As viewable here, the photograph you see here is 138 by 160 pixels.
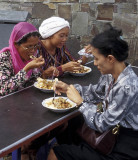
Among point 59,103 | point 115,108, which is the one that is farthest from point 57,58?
point 115,108

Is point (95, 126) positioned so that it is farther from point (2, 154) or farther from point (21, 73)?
point (21, 73)

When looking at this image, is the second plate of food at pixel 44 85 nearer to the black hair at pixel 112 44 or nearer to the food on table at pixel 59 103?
the food on table at pixel 59 103

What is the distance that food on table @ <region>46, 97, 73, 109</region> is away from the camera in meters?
2.00

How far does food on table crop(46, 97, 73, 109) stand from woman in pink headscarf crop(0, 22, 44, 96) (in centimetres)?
43

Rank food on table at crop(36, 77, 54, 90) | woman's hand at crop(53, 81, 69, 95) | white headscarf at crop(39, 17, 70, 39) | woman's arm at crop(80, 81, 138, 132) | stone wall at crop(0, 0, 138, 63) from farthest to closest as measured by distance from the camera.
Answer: stone wall at crop(0, 0, 138, 63) → white headscarf at crop(39, 17, 70, 39) → food on table at crop(36, 77, 54, 90) → woman's hand at crop(53, 81, 69, 95) → woman's arm at crop(80, 81, 138, 132)

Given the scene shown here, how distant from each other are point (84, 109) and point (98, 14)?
3.19 meters

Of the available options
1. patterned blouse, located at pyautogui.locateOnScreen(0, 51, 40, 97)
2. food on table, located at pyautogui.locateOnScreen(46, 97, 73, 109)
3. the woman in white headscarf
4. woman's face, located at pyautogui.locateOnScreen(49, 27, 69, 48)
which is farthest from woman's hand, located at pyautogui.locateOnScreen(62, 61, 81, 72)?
food on table, located at pyautogui.locateOnScreen(46, 97, 73, 109)

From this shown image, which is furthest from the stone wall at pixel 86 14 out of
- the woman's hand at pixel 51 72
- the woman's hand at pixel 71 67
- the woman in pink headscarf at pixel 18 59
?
the woman in pink headscarf at pixel 18 59

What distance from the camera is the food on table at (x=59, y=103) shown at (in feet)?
6.56

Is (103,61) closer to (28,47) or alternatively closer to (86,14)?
(28,47)

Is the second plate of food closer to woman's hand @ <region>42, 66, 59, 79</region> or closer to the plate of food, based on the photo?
the plate of food

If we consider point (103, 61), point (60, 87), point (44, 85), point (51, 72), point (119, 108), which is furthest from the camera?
point (51, 72)

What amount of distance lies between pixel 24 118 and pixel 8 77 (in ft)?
2.21

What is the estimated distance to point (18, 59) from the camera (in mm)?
2525
